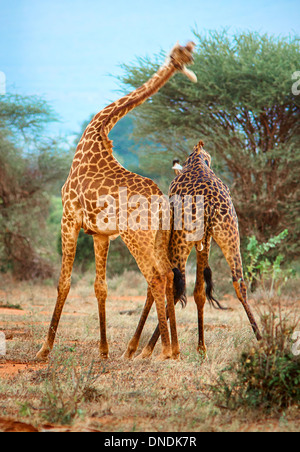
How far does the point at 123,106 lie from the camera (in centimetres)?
498

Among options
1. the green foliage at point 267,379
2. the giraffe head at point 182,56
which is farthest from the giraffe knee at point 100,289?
the giraffe head at point 182,56

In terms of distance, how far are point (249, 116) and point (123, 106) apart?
8.03 metres

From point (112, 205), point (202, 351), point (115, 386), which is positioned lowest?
point (115, 386)

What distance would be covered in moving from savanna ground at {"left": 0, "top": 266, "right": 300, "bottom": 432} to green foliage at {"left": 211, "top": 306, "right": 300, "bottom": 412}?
77mm

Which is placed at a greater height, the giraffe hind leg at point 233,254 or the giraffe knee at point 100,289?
the giraffe hind leg at point 233,254

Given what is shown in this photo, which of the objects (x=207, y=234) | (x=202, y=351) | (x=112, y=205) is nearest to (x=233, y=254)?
(x=207, y=234)

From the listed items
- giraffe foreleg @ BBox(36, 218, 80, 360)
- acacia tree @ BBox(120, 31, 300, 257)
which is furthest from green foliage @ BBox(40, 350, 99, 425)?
acacia tree @ BBox(120, 31, 300, 257)

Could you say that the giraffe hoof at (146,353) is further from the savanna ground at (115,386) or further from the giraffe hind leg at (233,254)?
the giraffe hind leg at (233,254)

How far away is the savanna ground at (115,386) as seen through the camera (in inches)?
121

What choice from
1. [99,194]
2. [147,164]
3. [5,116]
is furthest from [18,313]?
[5,116]

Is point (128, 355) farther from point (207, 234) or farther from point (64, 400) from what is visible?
point (64, 400)

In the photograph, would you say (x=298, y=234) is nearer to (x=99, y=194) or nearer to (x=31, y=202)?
(x=31, y=202)

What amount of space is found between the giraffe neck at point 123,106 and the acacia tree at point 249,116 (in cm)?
683

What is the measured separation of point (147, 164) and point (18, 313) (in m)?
7.23
